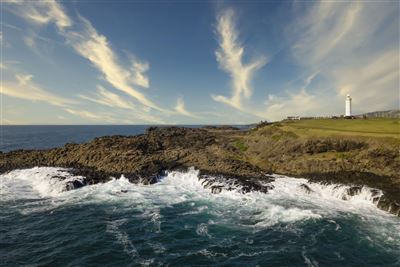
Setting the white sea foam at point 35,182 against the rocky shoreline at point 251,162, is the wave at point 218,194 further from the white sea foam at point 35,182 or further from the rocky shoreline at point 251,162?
the rocky shoreline at point 251,162

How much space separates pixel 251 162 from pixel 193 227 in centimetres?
2547

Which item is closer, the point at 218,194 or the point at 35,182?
the point at 218,194

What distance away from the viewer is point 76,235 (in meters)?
24.5

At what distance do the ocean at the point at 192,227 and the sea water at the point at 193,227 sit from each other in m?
0.07

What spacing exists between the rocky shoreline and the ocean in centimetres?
293

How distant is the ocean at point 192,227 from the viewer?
20.5 meters

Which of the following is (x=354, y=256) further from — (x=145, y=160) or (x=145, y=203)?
(x=145, y=160)

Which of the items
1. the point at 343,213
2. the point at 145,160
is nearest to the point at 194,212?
the point at 343,213

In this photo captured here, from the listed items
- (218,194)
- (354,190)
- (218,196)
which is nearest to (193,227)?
(218,196)

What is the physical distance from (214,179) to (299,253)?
1937cm

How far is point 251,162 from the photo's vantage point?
1951 inches

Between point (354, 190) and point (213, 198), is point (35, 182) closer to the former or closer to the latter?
point (213, 198)

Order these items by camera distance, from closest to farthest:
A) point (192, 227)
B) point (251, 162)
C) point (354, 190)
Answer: point (192, 227)
point (354, 190)
point (251, 162)

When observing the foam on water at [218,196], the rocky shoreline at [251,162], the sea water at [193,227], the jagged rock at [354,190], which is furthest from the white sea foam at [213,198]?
the rocky shoreline at [251,162]
